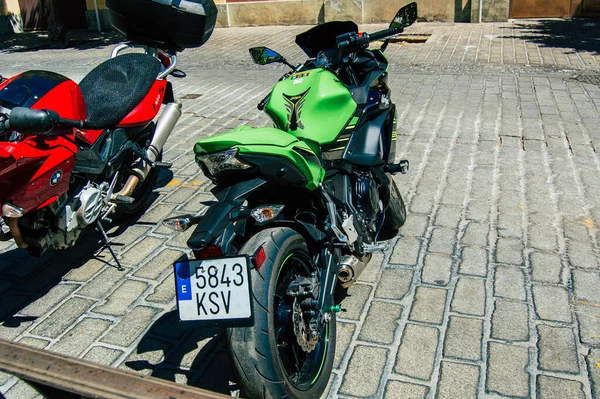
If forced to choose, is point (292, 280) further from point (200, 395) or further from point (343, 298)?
point (200, 395)

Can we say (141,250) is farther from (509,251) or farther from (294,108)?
(509,251)

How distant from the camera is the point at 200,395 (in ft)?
5.49

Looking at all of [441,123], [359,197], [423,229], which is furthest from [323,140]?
[441,123]

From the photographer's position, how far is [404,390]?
3086 mm

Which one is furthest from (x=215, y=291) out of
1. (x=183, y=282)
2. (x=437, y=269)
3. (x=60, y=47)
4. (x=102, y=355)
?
(x=60, y=47)

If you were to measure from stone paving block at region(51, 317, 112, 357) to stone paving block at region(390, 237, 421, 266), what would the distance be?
6.36ft

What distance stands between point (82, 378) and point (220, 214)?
1.18 metres

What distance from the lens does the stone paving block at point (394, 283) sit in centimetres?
394

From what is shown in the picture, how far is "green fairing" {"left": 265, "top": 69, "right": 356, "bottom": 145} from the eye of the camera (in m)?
3.66

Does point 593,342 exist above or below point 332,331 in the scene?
below

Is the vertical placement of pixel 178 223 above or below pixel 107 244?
above

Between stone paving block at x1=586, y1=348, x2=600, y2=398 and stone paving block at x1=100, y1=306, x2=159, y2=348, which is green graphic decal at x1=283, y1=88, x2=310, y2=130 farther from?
stone paving block at x1=586, y1=348, x2=600, y2=398

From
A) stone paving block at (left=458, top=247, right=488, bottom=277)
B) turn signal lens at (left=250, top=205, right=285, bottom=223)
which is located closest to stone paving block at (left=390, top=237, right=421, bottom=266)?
stone paving block at (left=458, top=247, right=488, bottom=277)

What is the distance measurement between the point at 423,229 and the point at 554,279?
1064mm
